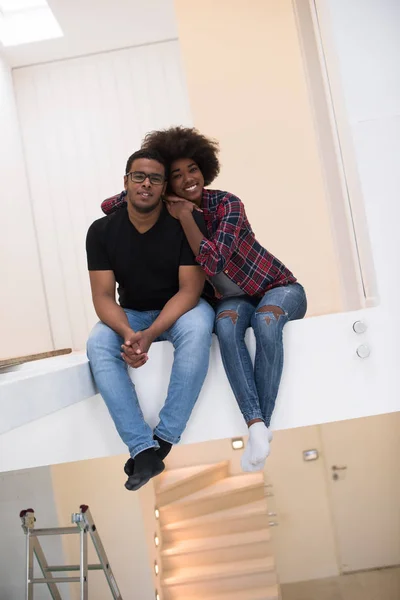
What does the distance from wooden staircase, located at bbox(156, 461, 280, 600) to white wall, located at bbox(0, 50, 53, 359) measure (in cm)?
192

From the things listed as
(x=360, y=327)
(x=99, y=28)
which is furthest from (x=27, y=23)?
(x=360, y=327)

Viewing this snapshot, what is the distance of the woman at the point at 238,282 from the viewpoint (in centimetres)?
243

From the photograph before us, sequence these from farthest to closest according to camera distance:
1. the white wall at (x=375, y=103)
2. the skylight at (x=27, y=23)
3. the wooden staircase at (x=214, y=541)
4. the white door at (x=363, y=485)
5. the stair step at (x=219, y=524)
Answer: the white door at (x=363, y=485) < the stair step at (x=219, y=524) < the wooden staircase at (x=214, y=541) < the skylight at (x=27, y=23) < the white wall at (x=375, y=103)

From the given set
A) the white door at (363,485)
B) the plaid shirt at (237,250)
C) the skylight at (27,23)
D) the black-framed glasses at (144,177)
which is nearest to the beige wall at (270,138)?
the skylight at (27,23)

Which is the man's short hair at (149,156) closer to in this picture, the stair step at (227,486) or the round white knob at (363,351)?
the round white knob at (363,351)

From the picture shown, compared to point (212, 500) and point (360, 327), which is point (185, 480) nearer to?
point (212, 500)

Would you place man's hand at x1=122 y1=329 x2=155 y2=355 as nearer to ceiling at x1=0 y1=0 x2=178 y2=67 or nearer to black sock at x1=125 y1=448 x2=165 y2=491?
black sock at x1=125 y1=448 x2=165 y2=491

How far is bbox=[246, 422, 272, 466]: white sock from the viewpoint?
2.34 meters

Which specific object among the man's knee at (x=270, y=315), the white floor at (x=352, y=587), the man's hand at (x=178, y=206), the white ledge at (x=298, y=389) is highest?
the man's hand at (x=178, y=206)

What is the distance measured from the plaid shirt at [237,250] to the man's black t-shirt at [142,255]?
109 millimetres

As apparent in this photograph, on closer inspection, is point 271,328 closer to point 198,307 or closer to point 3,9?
point 198,307

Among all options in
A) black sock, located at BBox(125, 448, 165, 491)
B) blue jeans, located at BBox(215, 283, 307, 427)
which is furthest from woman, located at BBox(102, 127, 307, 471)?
black sock, located at BBox(125, 448, 165, 491)

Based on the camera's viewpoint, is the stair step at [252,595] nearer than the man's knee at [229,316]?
No

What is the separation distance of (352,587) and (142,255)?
5.25 m
